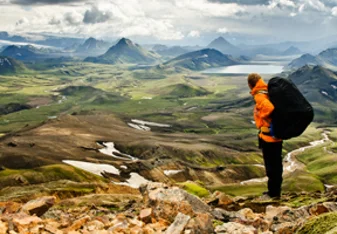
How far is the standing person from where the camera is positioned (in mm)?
21984

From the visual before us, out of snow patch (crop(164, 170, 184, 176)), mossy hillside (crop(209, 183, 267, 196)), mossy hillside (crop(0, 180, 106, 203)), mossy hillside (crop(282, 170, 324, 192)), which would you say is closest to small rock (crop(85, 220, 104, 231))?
mossy hillside (crop(0, 180, 106, 203))

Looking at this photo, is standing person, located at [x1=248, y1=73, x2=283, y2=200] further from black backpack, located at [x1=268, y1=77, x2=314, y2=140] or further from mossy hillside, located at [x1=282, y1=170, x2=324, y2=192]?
mossy hillside, located at [x1=282, y1=170, x2=324, y2=192]

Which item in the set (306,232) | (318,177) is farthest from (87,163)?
(306,232)

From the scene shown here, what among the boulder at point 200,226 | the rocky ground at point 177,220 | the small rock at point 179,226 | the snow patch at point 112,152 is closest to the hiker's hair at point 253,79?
the rocky ground at point 177,220

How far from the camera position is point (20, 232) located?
1650 cm

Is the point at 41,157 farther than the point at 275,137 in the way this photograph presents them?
Yes

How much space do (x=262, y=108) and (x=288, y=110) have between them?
1777mm

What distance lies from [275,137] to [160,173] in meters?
124

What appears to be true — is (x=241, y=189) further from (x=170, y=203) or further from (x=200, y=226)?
(x=200, y=226)

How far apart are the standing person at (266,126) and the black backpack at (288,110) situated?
1.62 feet

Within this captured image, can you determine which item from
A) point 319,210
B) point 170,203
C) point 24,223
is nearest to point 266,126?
point 319,210

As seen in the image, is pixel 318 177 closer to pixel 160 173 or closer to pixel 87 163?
pixel 160 173

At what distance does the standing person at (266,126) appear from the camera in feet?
72.1

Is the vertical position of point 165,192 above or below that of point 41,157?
above
